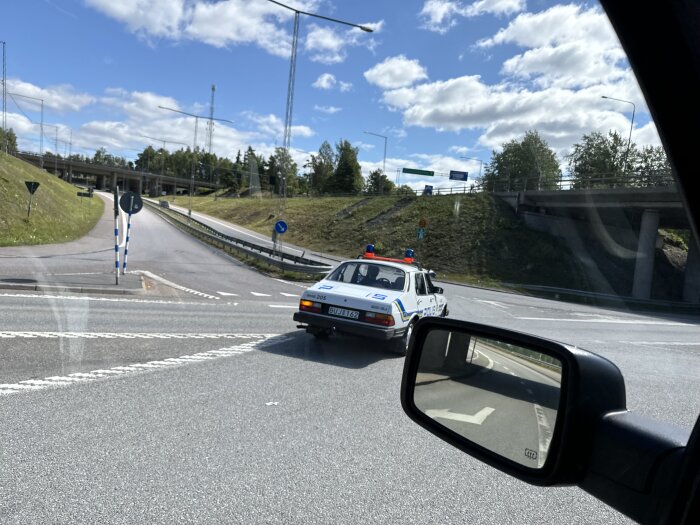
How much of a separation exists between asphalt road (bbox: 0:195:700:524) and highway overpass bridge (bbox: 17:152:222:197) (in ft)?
389

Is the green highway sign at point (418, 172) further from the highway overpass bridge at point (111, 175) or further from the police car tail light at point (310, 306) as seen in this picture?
the highway overpass bridge at point (111, 175)

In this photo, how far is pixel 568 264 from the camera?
125 ft

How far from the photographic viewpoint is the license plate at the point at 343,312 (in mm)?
8586

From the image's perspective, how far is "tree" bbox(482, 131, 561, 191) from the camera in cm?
4257

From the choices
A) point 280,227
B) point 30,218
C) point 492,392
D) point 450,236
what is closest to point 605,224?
point 450,236

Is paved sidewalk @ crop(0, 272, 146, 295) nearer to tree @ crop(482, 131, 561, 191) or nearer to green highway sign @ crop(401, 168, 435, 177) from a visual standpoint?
tree @ crop(482, 131, 561, 191)

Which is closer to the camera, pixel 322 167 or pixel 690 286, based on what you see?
pixel 690 286

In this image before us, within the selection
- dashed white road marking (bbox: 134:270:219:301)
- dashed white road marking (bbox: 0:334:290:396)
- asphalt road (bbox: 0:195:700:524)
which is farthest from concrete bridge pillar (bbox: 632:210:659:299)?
dashed white road marking (bbox: 0:334:290:396)

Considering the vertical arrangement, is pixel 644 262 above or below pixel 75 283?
above

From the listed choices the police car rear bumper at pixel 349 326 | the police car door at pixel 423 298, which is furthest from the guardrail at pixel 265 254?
the police car rear bumper at pixel 349 326

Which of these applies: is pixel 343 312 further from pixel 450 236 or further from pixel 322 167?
pixel 322 167

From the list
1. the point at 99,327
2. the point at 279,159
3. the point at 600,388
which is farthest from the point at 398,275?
the point at 279,159

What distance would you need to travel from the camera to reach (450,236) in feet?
145

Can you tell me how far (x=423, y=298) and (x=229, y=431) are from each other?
5862 millimetres
